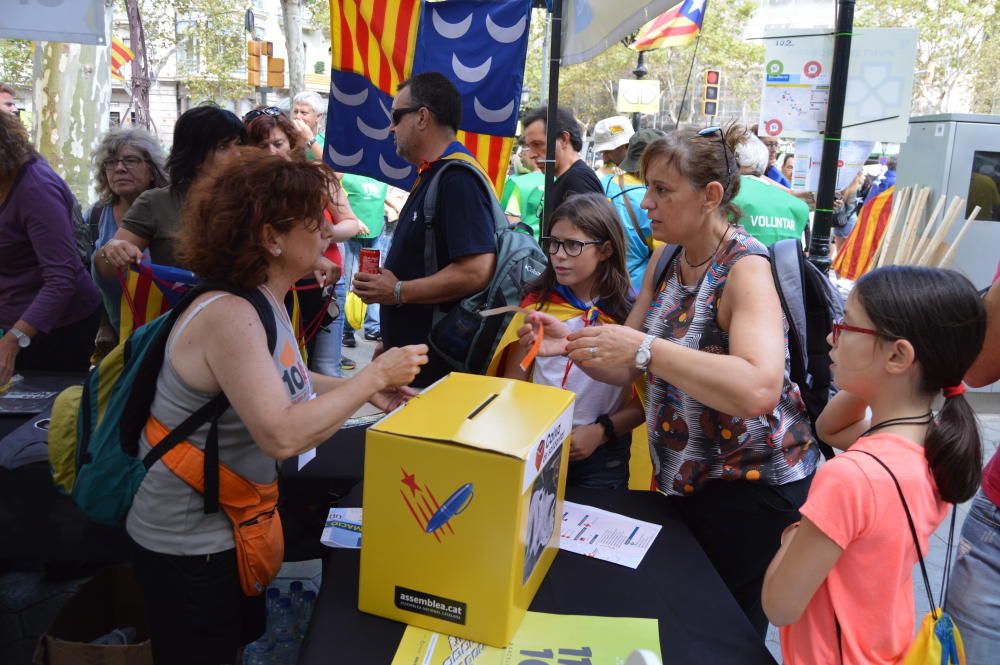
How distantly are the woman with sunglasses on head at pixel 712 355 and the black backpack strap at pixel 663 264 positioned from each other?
2.6 inches

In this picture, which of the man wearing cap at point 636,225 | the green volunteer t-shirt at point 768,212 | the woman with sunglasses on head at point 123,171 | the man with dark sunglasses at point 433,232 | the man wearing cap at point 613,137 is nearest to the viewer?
the man with dark sunglasses at point 433,232

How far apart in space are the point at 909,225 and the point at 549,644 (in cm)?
535

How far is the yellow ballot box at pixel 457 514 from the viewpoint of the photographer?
1.33 metres

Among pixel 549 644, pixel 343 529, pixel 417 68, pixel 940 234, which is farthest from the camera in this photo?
pixel 940 234

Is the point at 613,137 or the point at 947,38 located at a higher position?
the point at 947,38

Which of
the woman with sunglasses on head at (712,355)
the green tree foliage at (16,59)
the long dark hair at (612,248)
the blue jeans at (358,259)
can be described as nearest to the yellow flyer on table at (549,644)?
the woman with sunglasses on head at (712,355)

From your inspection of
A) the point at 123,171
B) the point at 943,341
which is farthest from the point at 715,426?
the point at 123,171

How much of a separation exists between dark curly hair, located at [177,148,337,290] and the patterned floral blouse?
95 cm

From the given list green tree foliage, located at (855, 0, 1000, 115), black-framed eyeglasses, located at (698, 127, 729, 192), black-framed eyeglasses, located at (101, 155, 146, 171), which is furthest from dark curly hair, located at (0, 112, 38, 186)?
→ green tree foliage, located at (855, 0, 1000, 115)

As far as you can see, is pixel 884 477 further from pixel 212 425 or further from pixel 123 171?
pixel 123 171

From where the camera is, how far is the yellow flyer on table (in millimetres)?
1385

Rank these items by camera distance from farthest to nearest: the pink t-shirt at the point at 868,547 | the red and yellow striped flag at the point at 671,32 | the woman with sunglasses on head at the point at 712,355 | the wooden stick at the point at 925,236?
the red and yellow striped flag at the point at 671,32
the wooden stick at the point at 925,236
the woman with sunglasses on head at the point at 712,355
the pink t-shirt at the point at 868,547

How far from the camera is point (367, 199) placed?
21.8ft

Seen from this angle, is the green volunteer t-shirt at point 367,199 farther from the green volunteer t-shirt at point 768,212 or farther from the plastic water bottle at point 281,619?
the plastic water bottle at point 281,619
